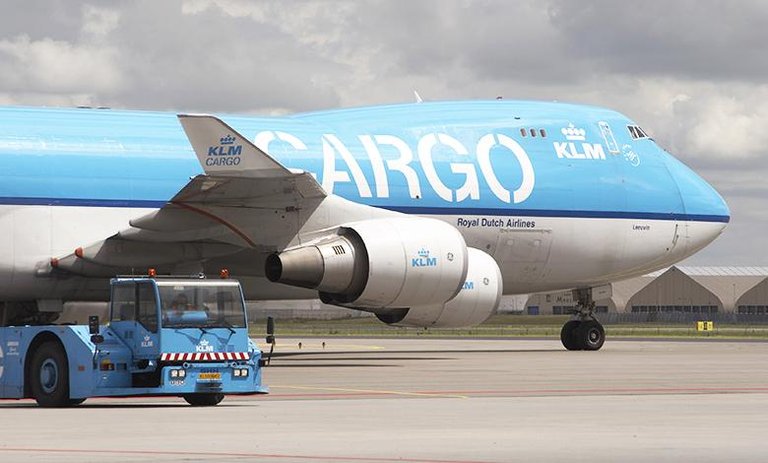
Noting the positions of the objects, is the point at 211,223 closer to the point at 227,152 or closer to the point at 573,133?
the point at 227,152

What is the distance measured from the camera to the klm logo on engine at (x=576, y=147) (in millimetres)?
41125

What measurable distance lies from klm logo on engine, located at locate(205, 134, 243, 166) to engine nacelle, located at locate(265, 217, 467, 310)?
231cm

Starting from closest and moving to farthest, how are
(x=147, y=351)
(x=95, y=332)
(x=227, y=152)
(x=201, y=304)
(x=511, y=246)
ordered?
(x=95, y=332) → (x=147, y=351) → (x=201, y=304) → (x=227, y=152) → (x=511, y=246)

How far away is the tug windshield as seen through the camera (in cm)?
2414

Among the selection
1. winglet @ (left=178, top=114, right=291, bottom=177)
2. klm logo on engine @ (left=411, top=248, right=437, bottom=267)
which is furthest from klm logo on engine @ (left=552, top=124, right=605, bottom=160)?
winglet @ (left=178, top=114, right=291, bottom=177)

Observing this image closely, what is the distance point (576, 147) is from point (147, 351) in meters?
20.1

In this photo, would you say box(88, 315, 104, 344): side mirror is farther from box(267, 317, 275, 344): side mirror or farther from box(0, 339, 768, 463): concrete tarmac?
box(267, 317, 275, 344): side mirror

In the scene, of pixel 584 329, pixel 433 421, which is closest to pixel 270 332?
Answer: pixel 433 421

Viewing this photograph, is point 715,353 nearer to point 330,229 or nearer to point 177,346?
point 330,229

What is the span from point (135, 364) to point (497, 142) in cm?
1798

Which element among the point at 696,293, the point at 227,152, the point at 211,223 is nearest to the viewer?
the point at 227,152

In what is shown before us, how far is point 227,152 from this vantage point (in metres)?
32.3

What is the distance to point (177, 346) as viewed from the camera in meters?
23.7

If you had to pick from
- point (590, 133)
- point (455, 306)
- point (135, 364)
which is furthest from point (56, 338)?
point (590, 133)
